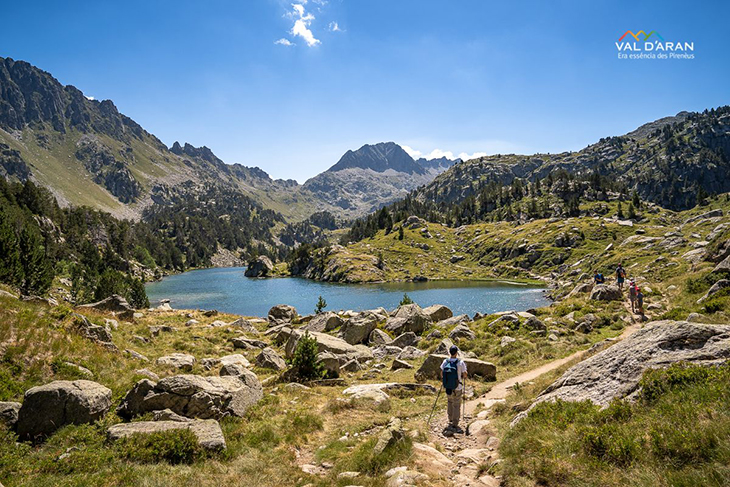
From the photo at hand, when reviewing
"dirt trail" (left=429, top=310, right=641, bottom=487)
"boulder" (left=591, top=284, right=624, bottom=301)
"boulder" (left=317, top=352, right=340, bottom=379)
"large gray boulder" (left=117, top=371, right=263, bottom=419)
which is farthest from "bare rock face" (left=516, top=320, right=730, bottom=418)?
"boulder" (left=591, top=284, right=624, bottom=301)

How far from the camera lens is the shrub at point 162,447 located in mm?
11047

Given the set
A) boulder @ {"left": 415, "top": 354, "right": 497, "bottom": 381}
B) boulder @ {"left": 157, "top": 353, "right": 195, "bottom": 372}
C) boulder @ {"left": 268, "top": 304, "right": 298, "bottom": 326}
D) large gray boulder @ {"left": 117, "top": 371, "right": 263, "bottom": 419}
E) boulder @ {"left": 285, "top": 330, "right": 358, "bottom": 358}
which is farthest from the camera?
boulder @ {"left": 268, "top": 304, "right": 298, "bottom": 326}

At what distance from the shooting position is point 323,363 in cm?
2403

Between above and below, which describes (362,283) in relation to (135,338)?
below

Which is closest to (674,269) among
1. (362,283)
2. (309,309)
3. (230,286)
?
(309,309)

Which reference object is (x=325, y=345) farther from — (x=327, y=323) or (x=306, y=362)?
(x=327, y=323)

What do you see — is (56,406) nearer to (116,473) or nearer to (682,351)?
(116,473)

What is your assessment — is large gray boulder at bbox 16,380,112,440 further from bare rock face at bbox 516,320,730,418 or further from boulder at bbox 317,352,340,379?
bare rock face at bbox 516,320,730,418

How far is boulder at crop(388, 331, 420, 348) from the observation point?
34806mm

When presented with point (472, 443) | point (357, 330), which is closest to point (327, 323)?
point (357, 330)

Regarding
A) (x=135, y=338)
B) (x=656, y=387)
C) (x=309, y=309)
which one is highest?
(x=656, y=387)

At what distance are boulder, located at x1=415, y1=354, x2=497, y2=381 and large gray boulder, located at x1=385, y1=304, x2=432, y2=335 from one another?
48.5 feet

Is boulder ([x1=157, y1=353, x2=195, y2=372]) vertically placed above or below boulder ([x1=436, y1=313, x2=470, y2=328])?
above

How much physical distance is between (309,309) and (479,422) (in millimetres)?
91539
